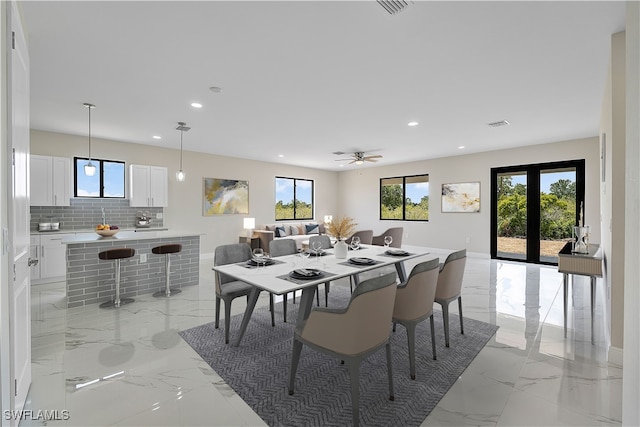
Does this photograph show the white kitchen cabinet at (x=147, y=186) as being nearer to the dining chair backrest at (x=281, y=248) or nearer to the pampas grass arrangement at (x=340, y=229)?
the pampas grass arrangement at (x=340, y=229)

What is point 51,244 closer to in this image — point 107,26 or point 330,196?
point 107,26

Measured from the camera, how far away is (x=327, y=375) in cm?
228

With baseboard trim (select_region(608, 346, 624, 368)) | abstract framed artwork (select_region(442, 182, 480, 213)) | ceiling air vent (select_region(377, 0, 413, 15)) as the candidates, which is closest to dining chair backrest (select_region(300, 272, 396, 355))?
ceiling air vent (select_region(377, 0, 413, 15))

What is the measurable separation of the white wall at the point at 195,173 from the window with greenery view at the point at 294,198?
0.22 meters

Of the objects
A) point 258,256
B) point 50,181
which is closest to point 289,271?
point 258,256

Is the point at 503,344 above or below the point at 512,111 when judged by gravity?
below

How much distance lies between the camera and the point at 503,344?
2.80 meters

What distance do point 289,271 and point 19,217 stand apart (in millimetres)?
1813

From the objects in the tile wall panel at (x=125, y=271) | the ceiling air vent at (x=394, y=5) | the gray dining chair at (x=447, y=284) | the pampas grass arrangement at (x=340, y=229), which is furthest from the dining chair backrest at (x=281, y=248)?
the ceiling air vent at (x=394, y=5)

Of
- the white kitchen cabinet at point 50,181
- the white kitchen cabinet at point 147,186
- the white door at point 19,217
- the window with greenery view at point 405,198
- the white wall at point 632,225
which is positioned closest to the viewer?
the white wall at point 632,225

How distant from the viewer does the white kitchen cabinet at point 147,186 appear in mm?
6008

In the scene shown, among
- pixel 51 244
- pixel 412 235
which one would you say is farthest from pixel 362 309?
pixel 412 235

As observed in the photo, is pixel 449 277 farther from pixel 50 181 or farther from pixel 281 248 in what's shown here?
pixel 50 181

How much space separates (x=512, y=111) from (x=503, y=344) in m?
3.22
